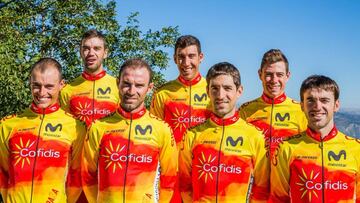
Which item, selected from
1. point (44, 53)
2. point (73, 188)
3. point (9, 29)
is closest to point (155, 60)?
point (44, 53)

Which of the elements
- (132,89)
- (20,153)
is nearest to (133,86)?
(132,89)

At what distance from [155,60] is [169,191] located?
2458cm

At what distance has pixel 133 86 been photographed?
6.43 m

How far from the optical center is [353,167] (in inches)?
239

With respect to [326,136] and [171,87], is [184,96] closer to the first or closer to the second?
[171,87]

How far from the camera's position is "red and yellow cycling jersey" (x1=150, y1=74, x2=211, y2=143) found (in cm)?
898

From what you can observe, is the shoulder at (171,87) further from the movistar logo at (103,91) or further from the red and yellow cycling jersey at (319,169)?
the red and yellow cycling jersey at (319,169)

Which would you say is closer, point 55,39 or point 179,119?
point 179,119

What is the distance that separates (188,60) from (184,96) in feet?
2.19

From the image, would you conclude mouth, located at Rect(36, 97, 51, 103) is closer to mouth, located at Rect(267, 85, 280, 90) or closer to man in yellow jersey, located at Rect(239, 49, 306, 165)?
man in yellow jersey, located at Rect(239, 49, 306, 165)

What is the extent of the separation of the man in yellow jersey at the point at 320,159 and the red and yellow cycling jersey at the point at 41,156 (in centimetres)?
268

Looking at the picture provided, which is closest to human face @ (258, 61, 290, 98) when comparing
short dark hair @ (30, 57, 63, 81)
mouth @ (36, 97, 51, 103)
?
short dark hair @ (30, 57, 63, 81)

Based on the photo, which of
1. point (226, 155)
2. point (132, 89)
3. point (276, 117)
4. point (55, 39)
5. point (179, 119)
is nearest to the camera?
point (132, 89)

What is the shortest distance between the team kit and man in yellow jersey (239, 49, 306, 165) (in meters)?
1.58
